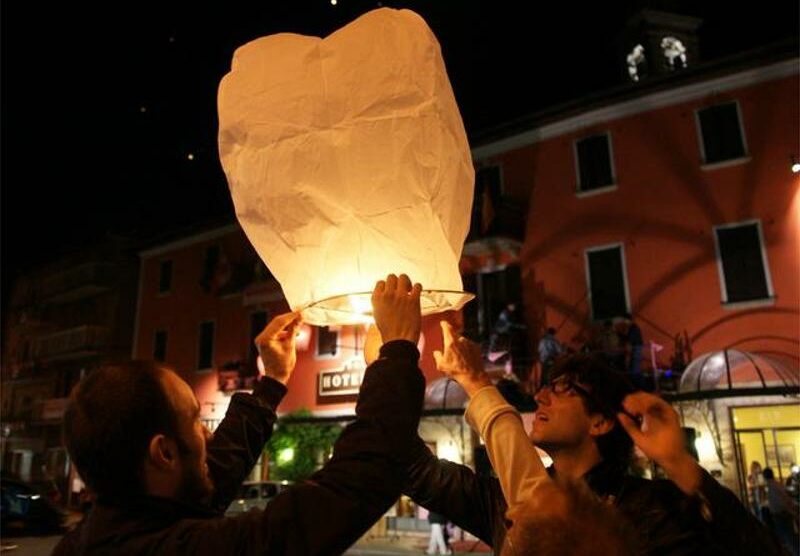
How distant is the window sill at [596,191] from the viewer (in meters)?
16.5

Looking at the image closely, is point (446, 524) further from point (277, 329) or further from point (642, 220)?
point (277, 329)

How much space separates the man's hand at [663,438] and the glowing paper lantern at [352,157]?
2.06 feet

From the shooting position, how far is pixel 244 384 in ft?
69.3

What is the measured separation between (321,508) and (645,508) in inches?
42.6

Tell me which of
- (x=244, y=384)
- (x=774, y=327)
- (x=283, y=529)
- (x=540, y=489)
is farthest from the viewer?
(x=244, y=384)

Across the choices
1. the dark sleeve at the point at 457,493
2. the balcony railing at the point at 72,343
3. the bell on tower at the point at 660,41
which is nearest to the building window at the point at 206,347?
the balcony railing at the point at 72,343

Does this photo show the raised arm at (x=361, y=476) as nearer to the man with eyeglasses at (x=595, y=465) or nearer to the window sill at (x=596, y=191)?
the man with eyeglasses at (x=595, y=465)

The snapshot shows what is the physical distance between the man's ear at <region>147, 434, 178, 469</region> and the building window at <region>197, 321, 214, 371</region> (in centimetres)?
2305

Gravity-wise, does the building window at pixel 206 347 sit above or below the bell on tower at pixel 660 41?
below

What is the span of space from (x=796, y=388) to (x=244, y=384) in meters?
15.6

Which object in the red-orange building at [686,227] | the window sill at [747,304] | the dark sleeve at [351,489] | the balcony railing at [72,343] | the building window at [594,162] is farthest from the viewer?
the balcony railing at [72,343]

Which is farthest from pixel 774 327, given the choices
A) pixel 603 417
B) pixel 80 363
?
pixel 80 363

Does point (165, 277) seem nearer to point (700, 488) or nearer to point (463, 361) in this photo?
point (463, 361)

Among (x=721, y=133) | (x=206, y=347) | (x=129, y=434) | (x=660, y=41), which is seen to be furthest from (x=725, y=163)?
(x=206, y=347)
